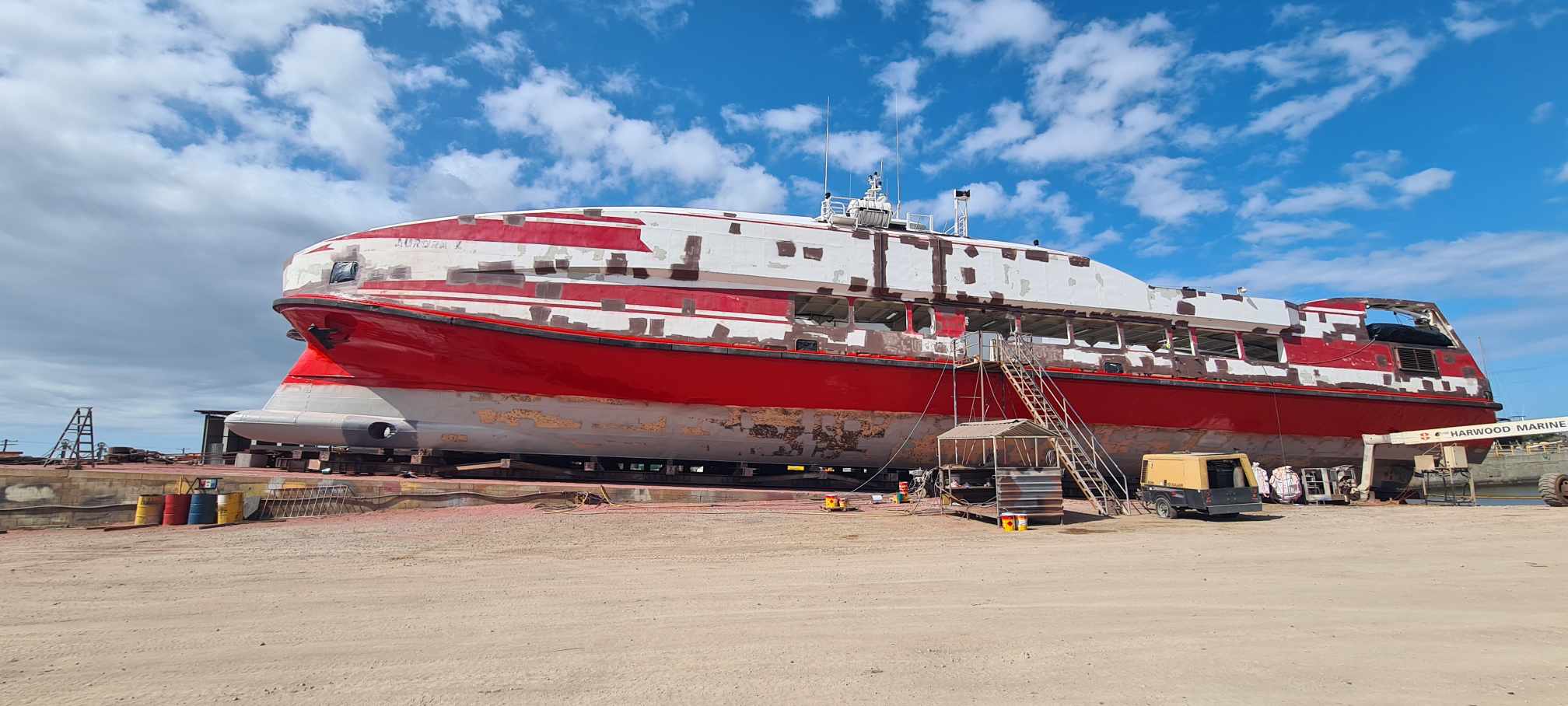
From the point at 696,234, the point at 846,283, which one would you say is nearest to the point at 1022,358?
the point at 846,283

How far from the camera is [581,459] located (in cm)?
Result: 1445

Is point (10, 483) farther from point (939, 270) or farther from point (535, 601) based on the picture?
point (939, 270)

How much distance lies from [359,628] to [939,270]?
45.5 ft

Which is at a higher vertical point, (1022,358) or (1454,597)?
(1022,358)

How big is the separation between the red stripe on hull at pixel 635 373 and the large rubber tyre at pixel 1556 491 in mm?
8258

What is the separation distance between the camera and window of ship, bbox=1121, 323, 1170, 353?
17.9 metres

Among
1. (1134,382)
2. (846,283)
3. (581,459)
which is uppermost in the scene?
(846,283)

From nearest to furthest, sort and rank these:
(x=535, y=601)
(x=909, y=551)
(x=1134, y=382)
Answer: (x=535, y=601), (x=909, y=551), (x=1134, y=382)

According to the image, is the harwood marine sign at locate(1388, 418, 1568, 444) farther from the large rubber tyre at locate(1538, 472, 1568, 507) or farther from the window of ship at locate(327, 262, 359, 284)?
the window of ship at locate(327, 262, 359, 284)

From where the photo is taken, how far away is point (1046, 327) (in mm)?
18453

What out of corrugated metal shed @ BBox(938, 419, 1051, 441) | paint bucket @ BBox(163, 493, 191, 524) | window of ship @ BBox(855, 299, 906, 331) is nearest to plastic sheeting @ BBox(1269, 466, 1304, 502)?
corrugated metal shed @ BBox(938, 419, 1051, 441)

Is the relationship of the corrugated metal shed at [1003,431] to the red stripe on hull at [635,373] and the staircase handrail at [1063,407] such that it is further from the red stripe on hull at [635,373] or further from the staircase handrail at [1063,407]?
the red stripe on hull at [635,373]

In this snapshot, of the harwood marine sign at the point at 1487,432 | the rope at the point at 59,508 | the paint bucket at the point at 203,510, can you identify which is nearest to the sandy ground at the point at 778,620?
the paint bucket at the point at 203,510

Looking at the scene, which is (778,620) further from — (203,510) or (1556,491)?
(1556,491)
